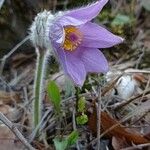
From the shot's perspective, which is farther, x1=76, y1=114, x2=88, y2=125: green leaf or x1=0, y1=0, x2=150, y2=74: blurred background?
x1=0, y1=0, x2=150, y2=74: blurred background

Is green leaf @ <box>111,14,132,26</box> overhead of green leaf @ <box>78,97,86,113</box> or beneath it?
beneath

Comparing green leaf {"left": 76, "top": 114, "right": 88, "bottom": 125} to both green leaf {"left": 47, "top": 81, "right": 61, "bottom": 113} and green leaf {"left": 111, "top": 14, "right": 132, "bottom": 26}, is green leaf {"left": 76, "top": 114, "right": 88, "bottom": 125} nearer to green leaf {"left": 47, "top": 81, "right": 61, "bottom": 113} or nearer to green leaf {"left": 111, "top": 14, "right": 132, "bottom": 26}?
green leaf {"left": 47, "top": 81, "right": 61, "bottom": 113}

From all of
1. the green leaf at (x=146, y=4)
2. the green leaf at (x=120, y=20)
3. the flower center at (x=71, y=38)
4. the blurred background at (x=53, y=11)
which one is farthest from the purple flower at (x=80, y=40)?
the green leaf at (x=146, y=4)

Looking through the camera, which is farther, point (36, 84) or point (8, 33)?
point (8, 33)

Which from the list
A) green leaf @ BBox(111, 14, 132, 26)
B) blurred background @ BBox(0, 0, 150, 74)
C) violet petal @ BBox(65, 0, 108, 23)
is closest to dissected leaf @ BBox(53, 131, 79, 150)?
violet petal @ BBox(65, 0, 108, 23)

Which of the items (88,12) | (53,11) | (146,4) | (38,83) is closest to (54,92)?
(38,83)

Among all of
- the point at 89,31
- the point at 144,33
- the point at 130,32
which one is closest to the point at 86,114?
the point at 89,31

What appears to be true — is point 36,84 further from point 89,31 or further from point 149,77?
point 149,77

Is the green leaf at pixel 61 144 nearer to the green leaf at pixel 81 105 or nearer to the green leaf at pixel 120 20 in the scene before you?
the green leaf at pixel 81 105
